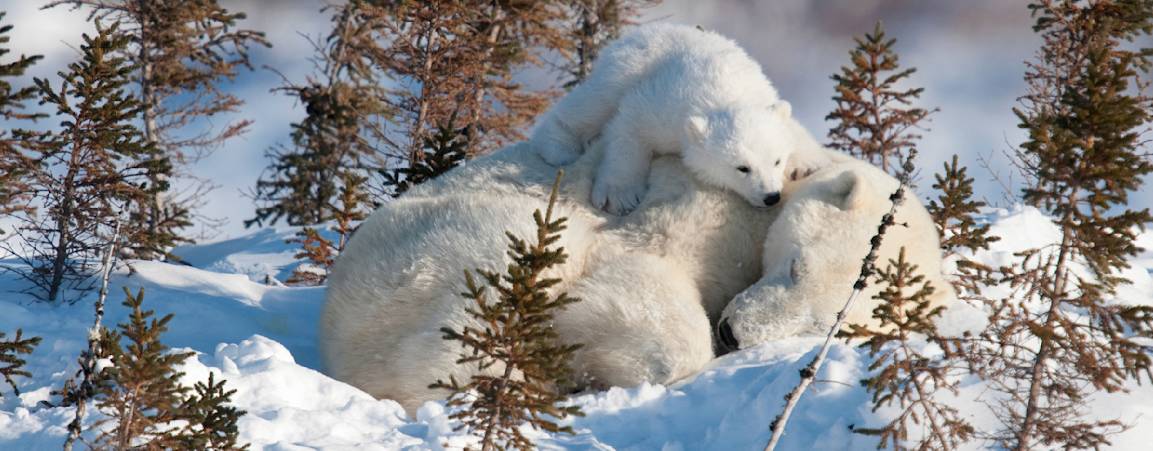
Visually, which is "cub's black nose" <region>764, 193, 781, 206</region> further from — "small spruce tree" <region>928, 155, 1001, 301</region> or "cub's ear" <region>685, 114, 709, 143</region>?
"small spruce tree" <region>928, 155, 1001, 301</region>

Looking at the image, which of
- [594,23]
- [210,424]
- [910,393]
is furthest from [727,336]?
[594,23]

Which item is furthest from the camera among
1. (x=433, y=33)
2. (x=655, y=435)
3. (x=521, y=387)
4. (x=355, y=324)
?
(x=433, y=33)

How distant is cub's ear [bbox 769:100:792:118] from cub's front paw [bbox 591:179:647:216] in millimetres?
1023

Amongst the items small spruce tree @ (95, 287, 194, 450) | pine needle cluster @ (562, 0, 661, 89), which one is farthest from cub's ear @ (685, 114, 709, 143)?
pine needle cluster @ (562, 0, 661, 89)

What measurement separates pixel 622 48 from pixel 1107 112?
350 centimetres

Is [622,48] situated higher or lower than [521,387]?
higher

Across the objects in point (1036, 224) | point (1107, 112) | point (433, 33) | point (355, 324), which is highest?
point (433, 33)

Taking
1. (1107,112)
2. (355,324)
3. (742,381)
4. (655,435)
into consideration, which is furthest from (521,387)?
(1107,112)

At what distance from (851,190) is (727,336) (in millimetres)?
1062

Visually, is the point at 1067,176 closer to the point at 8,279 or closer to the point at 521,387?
the point at 521,387

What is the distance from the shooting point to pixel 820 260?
5.52 m

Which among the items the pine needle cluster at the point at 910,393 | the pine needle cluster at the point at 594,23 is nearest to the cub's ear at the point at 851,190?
the pine needle cluster at the point at 910,393

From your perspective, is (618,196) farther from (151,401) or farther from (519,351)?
(151,401)

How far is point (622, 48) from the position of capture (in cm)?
705
